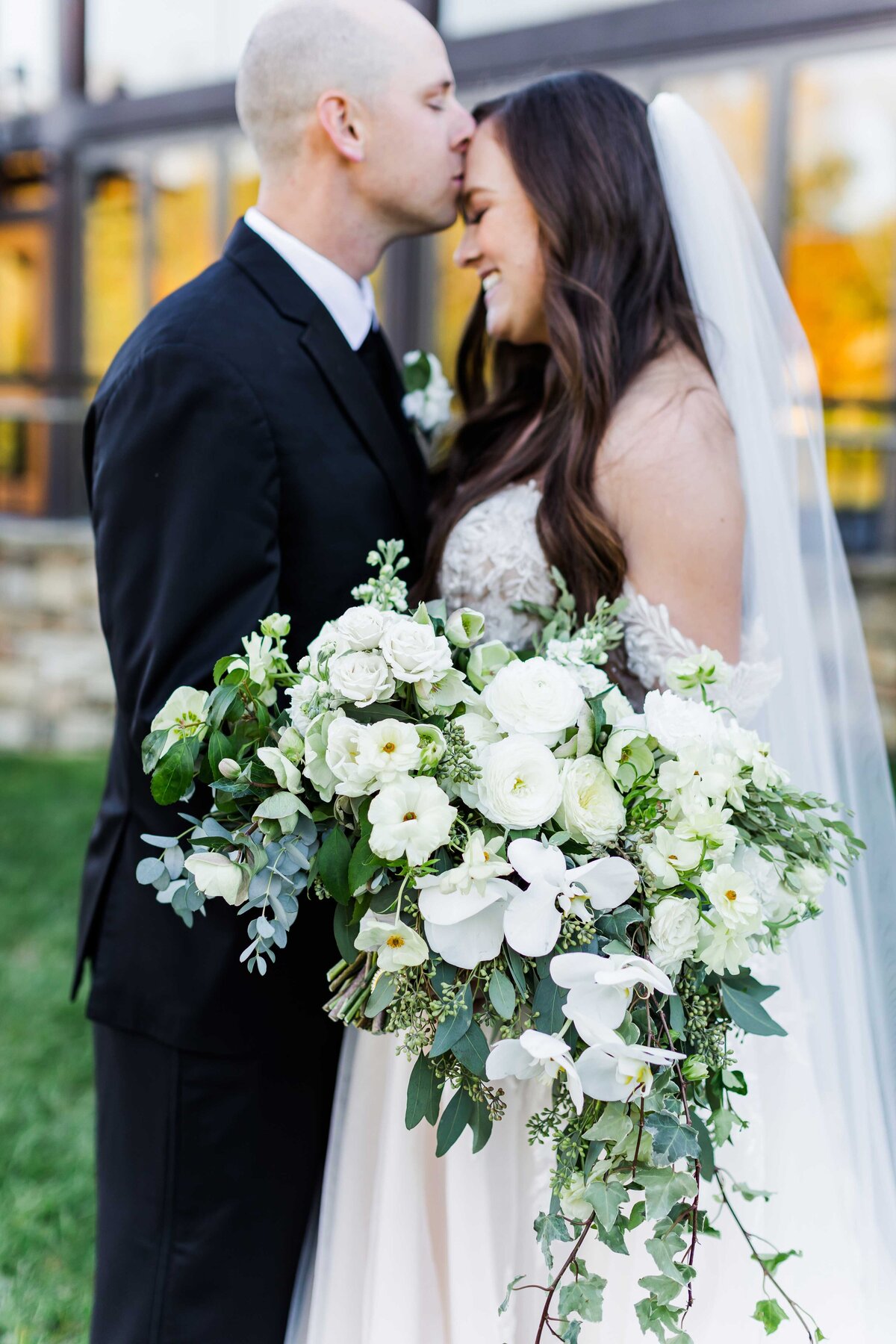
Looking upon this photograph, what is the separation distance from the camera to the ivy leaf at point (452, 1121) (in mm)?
1539

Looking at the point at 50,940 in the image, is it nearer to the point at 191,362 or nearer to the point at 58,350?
the point at 191,362

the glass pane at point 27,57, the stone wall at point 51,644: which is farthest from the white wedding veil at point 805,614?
the glass pane at point 27,57

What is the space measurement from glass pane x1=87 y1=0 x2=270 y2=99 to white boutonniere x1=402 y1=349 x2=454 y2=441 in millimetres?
5778

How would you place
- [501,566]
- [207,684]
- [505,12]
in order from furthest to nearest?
1. [505,12]
2. [501,566]
3. [207,684]

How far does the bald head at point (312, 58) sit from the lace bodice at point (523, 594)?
851 mm

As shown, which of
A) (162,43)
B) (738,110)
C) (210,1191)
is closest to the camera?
(210,1191)

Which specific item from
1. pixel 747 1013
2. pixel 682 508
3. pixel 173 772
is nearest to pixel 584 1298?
pixel 747 1013

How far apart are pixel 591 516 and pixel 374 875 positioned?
875mm

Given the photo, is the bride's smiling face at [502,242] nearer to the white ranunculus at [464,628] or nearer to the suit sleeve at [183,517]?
the suit sleeve at [183,517]

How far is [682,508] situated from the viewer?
6.86 ft

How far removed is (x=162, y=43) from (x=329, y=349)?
681 cm

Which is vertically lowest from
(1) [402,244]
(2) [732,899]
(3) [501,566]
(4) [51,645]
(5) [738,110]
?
(2) [732,899]

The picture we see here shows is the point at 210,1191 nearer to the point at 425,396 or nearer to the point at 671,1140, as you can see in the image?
the point at 671,1140

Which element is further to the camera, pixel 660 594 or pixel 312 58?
pixel 312 58
